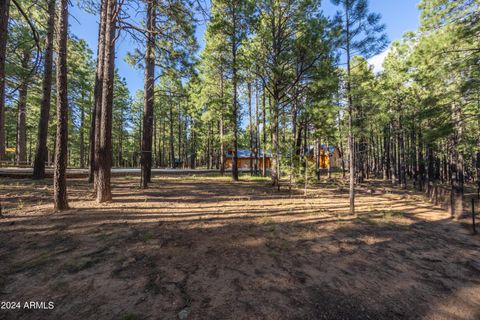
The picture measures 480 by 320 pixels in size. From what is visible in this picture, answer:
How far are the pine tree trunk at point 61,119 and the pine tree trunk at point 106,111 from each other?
3.55ft

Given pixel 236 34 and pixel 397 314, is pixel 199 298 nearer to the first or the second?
pixel 397 314

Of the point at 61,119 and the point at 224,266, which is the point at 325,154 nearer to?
the point at 224,266

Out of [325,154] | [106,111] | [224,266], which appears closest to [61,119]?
[106,111]

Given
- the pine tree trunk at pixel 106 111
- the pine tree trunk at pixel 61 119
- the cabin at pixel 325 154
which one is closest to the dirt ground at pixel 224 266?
the pine tree trunk at pixel 61 119

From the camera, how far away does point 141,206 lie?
7.14m

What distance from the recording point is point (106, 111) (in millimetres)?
6938

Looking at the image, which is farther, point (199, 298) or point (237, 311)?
point (199, 298)

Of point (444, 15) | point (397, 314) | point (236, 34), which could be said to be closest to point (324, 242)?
point (397, 314)

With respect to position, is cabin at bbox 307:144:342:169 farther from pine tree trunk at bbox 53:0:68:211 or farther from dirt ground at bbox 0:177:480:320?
pine tree trunk at bbox 53:0:68:211

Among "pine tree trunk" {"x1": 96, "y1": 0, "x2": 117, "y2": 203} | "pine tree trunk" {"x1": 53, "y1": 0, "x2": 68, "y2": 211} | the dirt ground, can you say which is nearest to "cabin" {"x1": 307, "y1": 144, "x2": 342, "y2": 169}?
the dirt ground

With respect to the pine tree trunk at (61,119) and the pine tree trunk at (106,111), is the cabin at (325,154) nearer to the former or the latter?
the pine tree trunk at (106,111)

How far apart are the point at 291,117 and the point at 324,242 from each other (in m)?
11.6

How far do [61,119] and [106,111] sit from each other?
1.36 metres

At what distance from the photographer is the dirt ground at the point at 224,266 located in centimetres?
270
